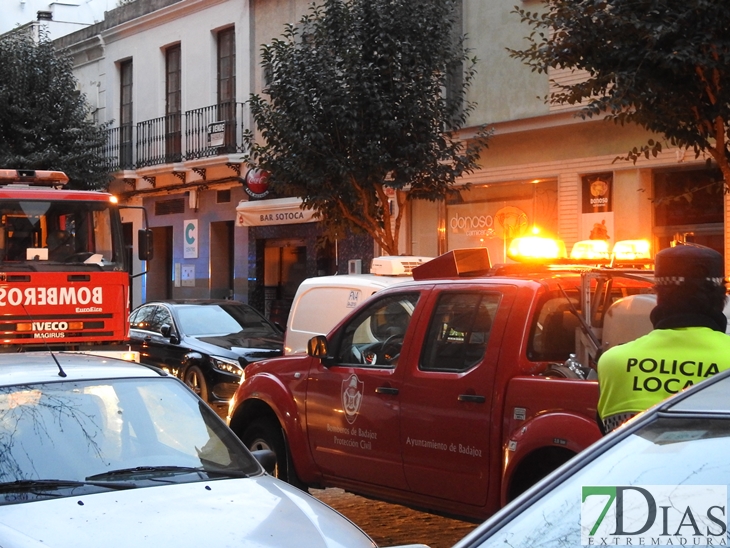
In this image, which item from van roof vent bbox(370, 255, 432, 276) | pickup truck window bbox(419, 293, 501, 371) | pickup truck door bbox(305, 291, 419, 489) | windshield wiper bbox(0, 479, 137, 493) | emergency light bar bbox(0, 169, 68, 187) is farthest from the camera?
emergency light bar bbox(0, 169, 68, 187)

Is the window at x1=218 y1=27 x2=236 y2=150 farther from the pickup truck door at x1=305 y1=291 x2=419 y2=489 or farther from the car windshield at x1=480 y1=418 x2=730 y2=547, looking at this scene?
the car windshield at x1=480 y1=418 x2=730 y2=547

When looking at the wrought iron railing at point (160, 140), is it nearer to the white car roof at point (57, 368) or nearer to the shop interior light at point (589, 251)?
the shop interior light at point (589, 251)

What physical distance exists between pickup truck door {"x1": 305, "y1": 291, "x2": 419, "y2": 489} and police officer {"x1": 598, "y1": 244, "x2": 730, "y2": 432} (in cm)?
288

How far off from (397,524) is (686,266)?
4.84 metres

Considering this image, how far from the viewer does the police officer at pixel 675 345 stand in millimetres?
4027

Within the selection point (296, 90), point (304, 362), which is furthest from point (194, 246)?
point (304, 362)

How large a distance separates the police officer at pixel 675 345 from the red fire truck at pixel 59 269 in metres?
9.49

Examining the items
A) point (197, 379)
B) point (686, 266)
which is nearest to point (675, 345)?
point (686, 266)

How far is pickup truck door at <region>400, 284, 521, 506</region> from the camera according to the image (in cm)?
623

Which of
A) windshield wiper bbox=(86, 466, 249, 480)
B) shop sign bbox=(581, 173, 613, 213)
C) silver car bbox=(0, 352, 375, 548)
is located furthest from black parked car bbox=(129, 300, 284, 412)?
windshield wiper bbox=(86, 466, 249, 480)

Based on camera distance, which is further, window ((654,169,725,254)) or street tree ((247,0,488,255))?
street tree ((247,0,488,255))

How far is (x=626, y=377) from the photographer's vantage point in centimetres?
409

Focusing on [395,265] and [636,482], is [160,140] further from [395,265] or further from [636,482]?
[636,482]

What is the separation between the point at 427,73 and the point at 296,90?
2.06m
